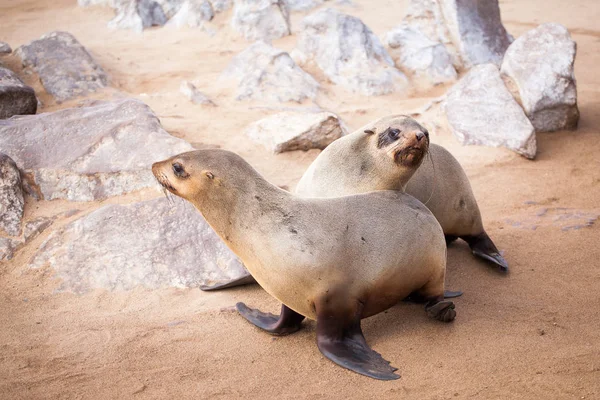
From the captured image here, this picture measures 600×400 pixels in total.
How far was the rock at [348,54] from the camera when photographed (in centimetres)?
877

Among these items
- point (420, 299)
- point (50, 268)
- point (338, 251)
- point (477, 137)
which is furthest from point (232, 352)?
point (477, 137)

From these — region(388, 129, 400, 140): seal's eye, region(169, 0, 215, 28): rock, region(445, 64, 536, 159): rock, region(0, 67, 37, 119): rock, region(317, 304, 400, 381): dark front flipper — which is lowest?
region(445, 64, 536, 159): rock

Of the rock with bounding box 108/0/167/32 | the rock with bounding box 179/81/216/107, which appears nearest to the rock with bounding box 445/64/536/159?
the rock with bounding box 179/81/216/107

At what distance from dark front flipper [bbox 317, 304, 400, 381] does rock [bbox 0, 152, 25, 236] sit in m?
2.69

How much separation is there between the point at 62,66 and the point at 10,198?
3996 millimetres

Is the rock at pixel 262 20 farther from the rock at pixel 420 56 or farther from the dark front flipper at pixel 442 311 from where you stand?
the dark front flipper at pixel 442 311

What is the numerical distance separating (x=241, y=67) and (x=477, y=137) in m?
3.38

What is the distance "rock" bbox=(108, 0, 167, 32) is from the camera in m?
12.2

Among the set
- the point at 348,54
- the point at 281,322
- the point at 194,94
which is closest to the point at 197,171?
the point at 281,322

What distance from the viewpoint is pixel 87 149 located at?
18.0 ft

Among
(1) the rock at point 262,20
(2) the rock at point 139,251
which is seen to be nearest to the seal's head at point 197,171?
(2) the rock at point 139,251

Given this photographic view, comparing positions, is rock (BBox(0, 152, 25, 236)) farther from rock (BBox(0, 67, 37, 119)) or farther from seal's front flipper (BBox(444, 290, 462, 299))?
seal's front flipper (BBox(444, 290, 462, 299))

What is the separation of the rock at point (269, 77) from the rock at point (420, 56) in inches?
64.4

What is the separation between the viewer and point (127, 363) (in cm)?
341
